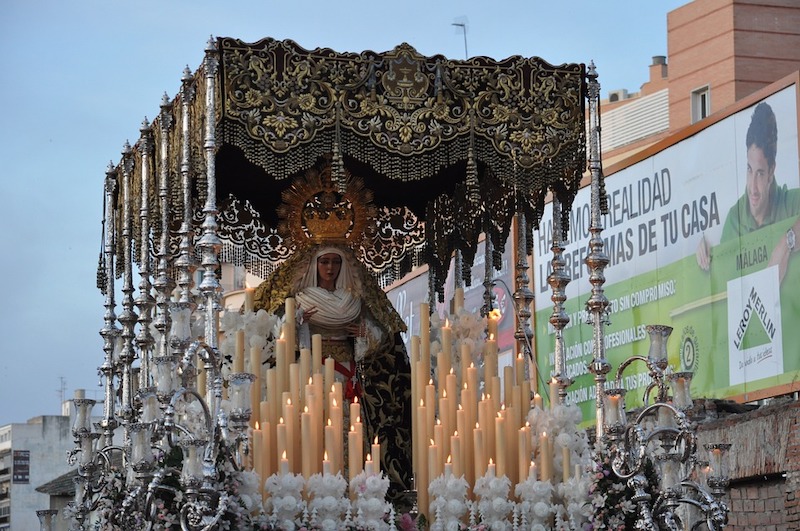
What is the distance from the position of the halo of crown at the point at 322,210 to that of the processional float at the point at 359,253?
3.7 inches

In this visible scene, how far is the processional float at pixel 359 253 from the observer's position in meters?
9.20

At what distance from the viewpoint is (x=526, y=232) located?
→ 11.6 m

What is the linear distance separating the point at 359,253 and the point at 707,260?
20.5ft

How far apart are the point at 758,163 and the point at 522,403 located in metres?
6.64

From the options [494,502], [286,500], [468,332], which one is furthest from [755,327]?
[286,500]

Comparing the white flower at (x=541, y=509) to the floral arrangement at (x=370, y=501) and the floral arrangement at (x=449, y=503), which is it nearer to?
the floral arrangement at (x=449, y=503)

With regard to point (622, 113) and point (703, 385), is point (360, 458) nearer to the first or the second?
point (703, 385)

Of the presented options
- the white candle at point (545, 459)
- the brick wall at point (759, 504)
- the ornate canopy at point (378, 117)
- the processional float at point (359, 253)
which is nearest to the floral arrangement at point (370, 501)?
the processional float at point (359, 253)

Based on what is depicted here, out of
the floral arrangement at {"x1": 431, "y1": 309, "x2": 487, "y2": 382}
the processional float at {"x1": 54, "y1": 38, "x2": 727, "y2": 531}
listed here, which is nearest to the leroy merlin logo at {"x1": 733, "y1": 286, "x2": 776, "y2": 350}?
the processional float at {"x1": 54, "y1": 38, "x2": 727, "y2": 531}

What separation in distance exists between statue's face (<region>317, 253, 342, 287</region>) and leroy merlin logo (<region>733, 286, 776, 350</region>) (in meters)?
5.97

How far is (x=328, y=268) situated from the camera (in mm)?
11242

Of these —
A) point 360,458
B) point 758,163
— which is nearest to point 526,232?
point 360,458

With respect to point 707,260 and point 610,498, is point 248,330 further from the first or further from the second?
point 707,260

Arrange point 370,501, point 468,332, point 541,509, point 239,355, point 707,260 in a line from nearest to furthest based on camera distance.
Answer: point 370,501 → point 541,509 → point 239,355 → point 468,332 → point 707,260
